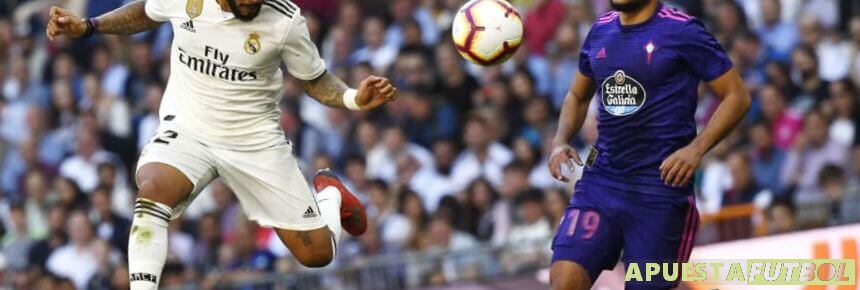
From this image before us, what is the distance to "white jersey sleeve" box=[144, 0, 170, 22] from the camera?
1147 centimetres

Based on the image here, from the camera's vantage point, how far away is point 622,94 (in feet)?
34.6

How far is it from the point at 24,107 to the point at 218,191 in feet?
9.98

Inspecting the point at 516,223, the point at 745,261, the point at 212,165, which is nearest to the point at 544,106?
the point at 516,223

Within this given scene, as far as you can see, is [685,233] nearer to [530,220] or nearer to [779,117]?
[530,220]

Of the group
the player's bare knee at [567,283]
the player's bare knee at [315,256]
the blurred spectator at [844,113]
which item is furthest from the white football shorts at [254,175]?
the blurred spectator at [844,113]

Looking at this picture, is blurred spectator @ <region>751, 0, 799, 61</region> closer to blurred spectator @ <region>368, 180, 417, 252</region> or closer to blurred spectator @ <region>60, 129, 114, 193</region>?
blurred spectator @ <region>368, 180, 417, 252</region>

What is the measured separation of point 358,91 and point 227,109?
0.82 meters

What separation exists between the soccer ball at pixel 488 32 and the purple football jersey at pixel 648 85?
865mm

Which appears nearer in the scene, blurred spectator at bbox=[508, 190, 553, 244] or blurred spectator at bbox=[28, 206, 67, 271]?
blurred spectator at bbox=[508, 190, 553, 244]

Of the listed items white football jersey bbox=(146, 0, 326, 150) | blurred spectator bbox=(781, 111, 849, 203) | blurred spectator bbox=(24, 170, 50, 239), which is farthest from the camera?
blurred spectator bbox=(24, 170, 50, 239)

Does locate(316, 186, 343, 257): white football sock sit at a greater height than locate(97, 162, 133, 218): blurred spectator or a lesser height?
greater

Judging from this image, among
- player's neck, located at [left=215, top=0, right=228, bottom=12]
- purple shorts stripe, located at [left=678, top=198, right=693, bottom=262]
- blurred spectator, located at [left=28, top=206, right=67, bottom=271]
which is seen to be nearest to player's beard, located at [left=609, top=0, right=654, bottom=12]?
purple shorts stripe, located at [left=678, top=198, right=693, bottom=262]

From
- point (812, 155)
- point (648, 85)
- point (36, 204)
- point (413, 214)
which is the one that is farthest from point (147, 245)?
point (36, 204)

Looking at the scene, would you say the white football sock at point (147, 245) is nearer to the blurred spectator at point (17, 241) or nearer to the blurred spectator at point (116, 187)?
the blurred spectator at point (17, 241)
